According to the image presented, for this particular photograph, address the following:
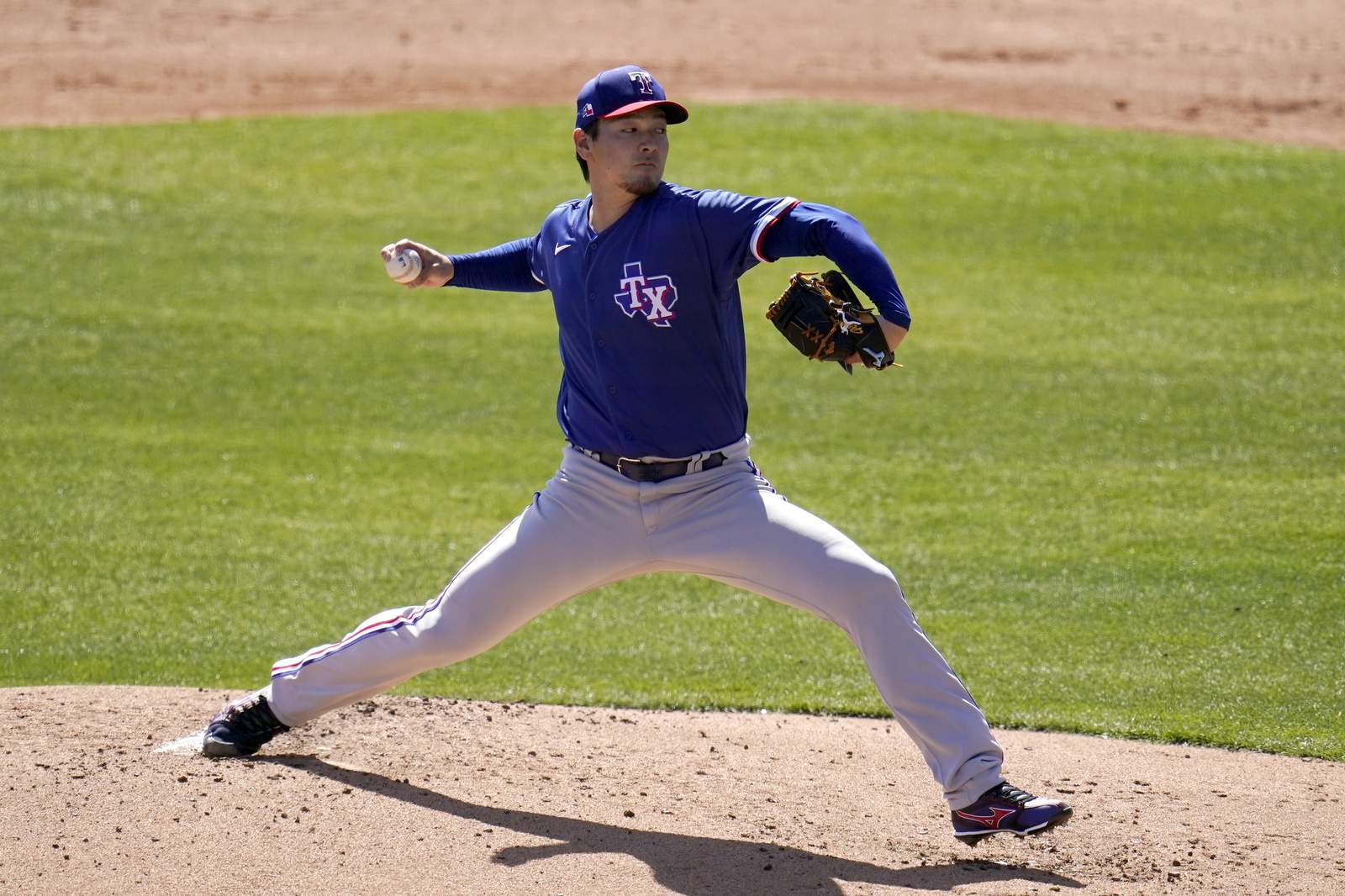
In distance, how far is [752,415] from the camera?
367 inches

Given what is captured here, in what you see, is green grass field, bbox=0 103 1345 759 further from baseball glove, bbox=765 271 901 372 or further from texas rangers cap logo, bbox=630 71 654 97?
texas rangers cap logo, bbox=630 71 654 97

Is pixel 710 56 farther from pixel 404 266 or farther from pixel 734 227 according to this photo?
pixel 734 227

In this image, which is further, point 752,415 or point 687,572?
point 752,415

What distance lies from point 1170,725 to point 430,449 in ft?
15.9

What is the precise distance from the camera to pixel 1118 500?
25.7 feet

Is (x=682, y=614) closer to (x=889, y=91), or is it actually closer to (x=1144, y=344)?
(x=1144, y=344)

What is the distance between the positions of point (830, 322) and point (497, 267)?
133cm

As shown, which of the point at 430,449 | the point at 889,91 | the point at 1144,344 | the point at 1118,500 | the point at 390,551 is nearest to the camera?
the point at 390,551

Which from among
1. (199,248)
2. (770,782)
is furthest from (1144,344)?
(199,248)

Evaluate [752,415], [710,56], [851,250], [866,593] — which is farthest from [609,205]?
[710,56]

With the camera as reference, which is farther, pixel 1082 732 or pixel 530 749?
pixel 1082 732

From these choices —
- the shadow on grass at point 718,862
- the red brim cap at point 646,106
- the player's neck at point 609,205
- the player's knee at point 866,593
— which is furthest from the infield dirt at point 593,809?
the red brim cap at point 646,106

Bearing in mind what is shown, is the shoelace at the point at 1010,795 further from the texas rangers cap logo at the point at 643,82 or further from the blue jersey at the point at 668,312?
the texas rangers cap logo at the point at 643,82

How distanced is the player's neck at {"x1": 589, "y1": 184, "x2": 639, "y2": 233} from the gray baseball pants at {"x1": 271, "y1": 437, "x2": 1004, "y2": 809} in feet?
2.20
